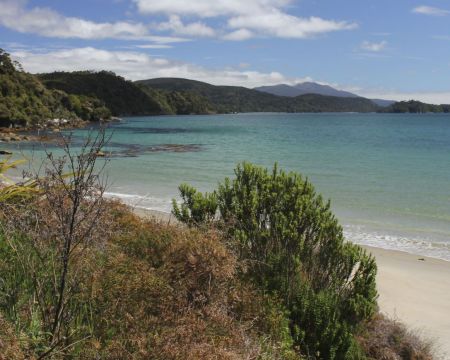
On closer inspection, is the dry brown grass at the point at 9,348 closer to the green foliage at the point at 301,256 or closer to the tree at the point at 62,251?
the tree at the point at 62,251

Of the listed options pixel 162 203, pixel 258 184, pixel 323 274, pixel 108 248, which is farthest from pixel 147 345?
pixel 162 203

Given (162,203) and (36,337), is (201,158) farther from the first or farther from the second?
(36,337)

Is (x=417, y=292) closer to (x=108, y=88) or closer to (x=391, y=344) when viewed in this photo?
(x=391, y=344)

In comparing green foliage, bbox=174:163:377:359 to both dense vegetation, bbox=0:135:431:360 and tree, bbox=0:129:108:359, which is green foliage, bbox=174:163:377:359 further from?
tree, bbox=0:129:108:359

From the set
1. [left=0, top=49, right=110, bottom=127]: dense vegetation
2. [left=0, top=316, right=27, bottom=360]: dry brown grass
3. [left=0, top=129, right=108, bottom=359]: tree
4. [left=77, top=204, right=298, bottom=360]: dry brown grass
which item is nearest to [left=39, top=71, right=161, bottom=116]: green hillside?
[left=0, top=49, right=110, bottom=127]: dense vegetation

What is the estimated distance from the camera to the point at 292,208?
7656 millimetres

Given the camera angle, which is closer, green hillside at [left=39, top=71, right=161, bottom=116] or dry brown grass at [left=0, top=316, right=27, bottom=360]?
dry brown grass at [left=0, top=316, right=27, bottom=360]

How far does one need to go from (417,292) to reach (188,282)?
21.9 feet

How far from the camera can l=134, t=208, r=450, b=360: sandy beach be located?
8.23m

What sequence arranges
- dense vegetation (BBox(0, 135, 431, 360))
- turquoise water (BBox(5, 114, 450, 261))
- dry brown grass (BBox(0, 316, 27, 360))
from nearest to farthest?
dry brown grass (BBox(0, 316, 27, 360))
dense vegetation (BBox(0, 135, 431, 360))
turquoise water (BBox(5, 114, 450, 261))

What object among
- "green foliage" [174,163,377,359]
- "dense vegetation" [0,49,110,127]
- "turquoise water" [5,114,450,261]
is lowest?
"turquoise water" [5,114,450,261]

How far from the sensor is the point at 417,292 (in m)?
10.1

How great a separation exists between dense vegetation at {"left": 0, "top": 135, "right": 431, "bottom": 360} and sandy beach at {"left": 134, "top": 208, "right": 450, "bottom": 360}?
1.24 meters

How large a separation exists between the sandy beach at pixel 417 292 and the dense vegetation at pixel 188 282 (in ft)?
4.06
